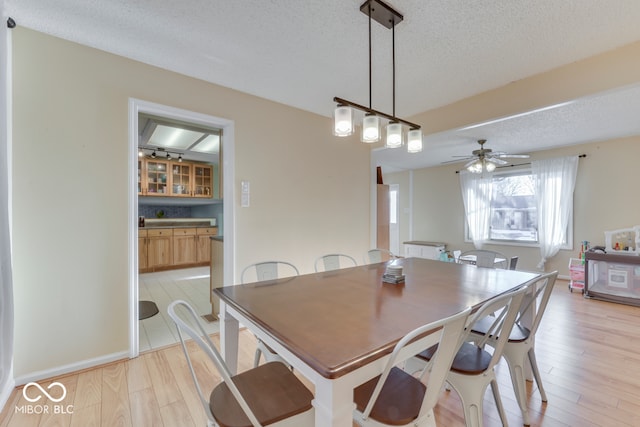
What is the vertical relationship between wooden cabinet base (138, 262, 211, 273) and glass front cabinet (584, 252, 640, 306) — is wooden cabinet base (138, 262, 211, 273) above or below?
below

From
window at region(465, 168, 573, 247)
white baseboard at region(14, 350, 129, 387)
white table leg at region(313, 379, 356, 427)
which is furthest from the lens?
window at region(465, 168, 573, 247)

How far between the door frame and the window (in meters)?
5.20

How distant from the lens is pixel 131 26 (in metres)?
1.83

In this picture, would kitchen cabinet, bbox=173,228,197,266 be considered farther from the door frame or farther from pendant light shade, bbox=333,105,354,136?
pendant light shade, bbox=333,105,354,136

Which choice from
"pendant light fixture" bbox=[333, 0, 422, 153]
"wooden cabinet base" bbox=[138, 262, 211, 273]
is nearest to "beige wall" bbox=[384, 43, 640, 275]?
"pendant light fixture" bbox=[333, 0, 422, 153]

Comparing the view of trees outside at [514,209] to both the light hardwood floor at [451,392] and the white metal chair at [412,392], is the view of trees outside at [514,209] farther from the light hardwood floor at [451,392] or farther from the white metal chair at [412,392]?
the white metal chair at [412,392]

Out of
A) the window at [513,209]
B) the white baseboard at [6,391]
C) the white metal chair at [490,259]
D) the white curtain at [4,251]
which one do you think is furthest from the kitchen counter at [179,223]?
the window at [513,209]

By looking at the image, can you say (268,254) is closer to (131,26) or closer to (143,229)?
(131,26)

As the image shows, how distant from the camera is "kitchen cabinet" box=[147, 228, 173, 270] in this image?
5.22m

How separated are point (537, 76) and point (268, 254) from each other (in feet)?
9.91

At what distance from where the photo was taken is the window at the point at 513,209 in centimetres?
508

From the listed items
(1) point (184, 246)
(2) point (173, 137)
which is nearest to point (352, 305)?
(2) point (173, 137)

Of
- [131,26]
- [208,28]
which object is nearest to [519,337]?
[208,28]

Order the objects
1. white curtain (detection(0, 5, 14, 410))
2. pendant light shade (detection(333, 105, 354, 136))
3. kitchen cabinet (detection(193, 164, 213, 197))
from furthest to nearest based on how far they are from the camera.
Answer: kitchen cabinet (detection(193, 164, 213, 197)), pendant light shade (detection(333, 105, 354, 136)), white curtain (detection(0, 5, 14, 410))
